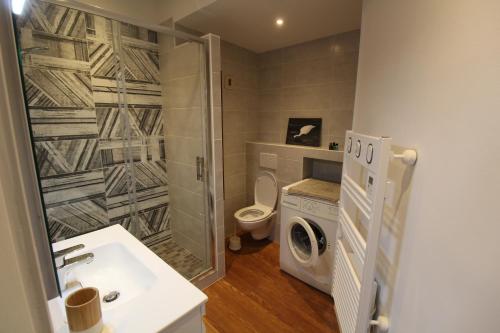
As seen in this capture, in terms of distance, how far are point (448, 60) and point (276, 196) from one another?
2.05 metres

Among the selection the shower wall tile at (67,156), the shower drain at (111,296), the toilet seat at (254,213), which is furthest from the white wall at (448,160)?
the shower wall tile at (67,156)

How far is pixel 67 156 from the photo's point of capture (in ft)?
6.04

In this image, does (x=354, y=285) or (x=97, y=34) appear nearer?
(x=354, y=285)

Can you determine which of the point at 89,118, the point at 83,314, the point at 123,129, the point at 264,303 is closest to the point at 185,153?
the point at 123,129

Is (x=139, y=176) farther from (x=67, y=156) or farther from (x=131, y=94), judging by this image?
(x=131, y=94)

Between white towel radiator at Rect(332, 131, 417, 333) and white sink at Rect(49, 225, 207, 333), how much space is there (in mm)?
658

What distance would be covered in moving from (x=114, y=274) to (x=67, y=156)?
50.0 inches

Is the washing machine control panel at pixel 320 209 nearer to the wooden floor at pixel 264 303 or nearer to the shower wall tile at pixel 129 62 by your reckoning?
the wooden floor at pixel 264 303

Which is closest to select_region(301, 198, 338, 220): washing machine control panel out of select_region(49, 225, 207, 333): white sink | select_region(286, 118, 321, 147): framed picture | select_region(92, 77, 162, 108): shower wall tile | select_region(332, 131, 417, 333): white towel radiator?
select_region(332, 131, 417, 333): white towel radiator

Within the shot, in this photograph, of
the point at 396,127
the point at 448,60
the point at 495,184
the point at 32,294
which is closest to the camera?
the point at 32,294

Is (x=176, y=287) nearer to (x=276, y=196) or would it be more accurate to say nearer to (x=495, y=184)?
(x=495, y=184)

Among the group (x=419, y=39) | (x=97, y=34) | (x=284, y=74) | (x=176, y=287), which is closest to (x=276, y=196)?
(x=284, y=74)

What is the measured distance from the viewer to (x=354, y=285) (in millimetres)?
1084

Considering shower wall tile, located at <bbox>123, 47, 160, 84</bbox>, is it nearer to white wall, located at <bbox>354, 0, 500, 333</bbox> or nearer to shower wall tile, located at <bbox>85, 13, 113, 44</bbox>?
shower wall tile, located at <bbox>85, 13, 113, 44</bbox>
